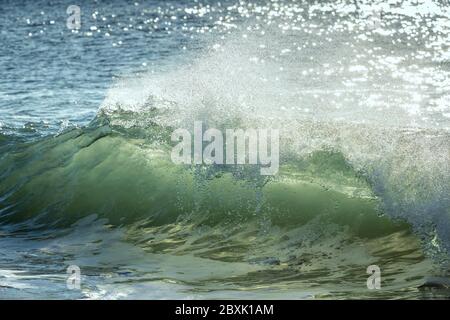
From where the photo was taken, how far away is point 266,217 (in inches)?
438

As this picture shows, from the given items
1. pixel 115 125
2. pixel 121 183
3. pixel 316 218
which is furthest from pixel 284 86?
pixel 316 218

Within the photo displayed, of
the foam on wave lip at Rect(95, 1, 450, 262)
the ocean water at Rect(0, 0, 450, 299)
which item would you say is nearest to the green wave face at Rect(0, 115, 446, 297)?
the ocean water at Rect(0, 0, 450, 299)

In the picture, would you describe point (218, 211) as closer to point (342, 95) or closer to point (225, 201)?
point (225, 201)

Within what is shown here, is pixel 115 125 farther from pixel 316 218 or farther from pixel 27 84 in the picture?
pixel 27 84

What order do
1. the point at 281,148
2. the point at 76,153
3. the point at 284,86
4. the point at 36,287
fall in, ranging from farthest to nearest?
1. the point at 284,86
2. the point at 76,153
3. the point at 281,148
4. the point at 36,287

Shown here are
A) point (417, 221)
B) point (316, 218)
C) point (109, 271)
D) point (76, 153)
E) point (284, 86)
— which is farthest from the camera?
point (284, 86)

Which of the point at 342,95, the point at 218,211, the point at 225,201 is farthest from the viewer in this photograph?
the point at 342,95

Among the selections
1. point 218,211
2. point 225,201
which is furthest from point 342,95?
point 218,211

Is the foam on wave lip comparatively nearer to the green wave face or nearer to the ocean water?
the ocean water

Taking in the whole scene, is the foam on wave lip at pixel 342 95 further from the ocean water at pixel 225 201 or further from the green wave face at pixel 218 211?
the green wave face at pixel 218 211

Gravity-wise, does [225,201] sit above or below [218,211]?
above

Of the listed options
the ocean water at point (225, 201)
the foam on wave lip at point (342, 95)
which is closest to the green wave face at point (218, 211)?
the ocean water at point (225, 201)

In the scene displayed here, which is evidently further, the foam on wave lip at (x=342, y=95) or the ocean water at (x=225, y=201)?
the foam on wave lip at (x=342, y=95)

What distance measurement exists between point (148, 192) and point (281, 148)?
2.04 m
